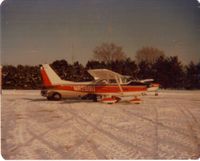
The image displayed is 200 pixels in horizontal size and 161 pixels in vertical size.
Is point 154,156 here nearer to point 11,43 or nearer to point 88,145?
point 88,145

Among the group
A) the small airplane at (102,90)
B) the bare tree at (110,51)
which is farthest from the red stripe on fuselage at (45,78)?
the bare tree at (110,51)

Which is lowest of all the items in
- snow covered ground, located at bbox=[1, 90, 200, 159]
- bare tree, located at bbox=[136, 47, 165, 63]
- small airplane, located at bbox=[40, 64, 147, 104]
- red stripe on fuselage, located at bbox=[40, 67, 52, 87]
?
snow covered ground, located at bbox=[1, 90, 200, 159]

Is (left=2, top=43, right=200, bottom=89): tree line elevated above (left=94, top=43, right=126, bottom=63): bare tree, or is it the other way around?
(left=94, top=43, right=126, bottom=63): bare tree

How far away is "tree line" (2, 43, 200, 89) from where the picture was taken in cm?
374

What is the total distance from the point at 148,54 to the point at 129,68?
0.56 m

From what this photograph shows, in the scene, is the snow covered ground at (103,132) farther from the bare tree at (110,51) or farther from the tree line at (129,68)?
the bare tree at (110,51)

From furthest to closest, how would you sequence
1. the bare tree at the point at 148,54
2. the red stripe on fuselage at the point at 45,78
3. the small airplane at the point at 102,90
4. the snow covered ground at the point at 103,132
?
the small airplane at the point at 102,90, the red stripe on fuselage at the point at 45,78, the bare tree at the point at 148,54, the snow covered ground at the point at 103,132

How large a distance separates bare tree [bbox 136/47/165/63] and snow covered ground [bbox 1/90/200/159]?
0.64m

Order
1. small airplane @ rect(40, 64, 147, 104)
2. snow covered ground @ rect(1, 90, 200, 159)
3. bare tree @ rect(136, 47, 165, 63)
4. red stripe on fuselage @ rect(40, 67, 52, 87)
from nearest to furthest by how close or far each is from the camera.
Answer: snow covered ground @ rect(1, 90, 200, 159) < bare tree @ rect(136, 47, 165, 63) < red stripe on fuselage @ rect(40, 67, 52, 87) < small airplane @ rect(40, 64, 147, 104)

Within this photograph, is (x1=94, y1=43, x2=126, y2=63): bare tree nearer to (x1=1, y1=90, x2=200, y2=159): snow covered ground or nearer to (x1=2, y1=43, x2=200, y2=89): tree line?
(x1=2, y1=43, x2=200, y2=89): tree line

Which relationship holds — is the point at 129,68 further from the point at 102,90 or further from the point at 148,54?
the point at 102,90

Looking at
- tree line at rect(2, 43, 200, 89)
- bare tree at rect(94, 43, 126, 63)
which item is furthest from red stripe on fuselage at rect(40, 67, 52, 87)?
bare tree at rect(94, 43, 126, 63)

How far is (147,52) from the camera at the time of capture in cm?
376

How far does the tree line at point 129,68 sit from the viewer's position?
3740 mm
